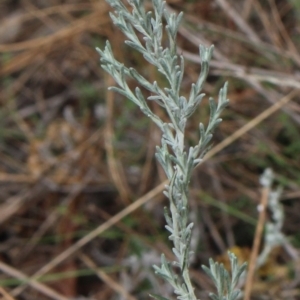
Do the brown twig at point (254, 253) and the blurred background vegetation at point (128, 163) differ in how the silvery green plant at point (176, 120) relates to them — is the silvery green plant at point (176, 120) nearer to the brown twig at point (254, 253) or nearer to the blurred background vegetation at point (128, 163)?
the brown twig at point (254, 253)

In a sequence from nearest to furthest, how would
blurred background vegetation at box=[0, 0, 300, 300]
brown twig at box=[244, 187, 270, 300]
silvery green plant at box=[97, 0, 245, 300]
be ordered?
silvery green plant at box=[97, 0, 245, 300] → brown twig at box=[244, 187, 270, 300] → blurred background vegetation at box=[0, 0, 300, 300]

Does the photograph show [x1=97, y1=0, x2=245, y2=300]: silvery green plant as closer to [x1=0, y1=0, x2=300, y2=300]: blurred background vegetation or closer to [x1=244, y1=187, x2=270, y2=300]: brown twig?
[x1=244, y1=187, x2=270, y2=300]: brown twig

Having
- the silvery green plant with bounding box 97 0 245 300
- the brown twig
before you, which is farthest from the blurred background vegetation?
the silvery green plant with bounding box 97 0 245 300

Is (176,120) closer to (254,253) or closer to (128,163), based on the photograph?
(254,253)

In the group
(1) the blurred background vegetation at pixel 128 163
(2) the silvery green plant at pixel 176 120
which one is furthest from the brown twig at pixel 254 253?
(2) the silvery green plant at pixel 176 120

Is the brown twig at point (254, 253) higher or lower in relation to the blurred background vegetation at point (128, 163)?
lower

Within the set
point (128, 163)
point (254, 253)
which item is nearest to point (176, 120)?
point (254, 253)

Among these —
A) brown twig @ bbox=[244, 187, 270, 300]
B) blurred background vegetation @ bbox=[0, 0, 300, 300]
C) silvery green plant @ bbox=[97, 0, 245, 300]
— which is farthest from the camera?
blurred background vegetation @ bbox=[0, 0, 300, 300]

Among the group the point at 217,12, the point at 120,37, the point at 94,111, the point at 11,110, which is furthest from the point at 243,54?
the point at 11,110

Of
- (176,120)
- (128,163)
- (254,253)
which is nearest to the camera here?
(176,120)
